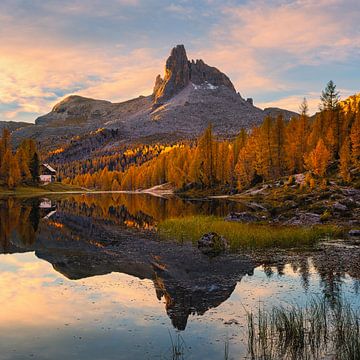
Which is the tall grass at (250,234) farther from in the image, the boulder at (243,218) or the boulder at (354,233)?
the boulder at (243,218)

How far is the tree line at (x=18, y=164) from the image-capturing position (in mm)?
119575

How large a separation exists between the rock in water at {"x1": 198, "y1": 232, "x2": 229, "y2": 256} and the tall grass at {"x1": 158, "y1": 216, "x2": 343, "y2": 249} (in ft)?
3.24

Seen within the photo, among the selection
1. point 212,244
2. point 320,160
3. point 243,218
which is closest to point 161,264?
point 212,244

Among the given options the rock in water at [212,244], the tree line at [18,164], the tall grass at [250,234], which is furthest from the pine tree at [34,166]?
the rock in water at [212,244]

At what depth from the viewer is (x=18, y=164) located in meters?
124

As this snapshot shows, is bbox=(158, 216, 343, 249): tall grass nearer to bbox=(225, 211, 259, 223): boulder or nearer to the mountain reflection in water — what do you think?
the mountain reflection in water

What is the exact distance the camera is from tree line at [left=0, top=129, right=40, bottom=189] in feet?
392

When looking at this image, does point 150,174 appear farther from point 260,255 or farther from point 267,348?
point 267,348

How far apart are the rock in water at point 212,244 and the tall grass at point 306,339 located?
14.8m

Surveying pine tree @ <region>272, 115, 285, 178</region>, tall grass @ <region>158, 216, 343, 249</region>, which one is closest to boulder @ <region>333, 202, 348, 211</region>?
tall grass @ <region>158, 216, 343, 249</region>

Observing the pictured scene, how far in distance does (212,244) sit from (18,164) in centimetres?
10771

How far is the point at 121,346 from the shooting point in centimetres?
1361

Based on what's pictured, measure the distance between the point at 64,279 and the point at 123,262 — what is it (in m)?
4.98

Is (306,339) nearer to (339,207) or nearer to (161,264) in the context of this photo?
(161,264)
